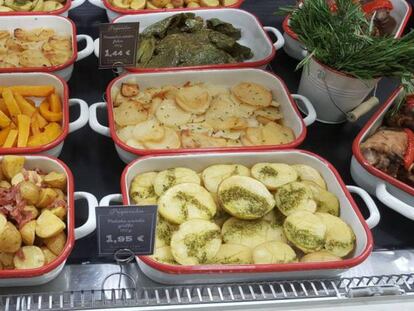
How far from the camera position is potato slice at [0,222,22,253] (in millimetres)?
930

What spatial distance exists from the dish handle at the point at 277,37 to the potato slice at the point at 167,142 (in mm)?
577

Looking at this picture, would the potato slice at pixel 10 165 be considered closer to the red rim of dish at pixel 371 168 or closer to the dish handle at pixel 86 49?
the dish handle at pixel 86 49

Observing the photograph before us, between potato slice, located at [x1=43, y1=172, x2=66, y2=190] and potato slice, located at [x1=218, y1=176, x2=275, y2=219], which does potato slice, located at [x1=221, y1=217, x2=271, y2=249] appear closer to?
potato slice, located at [x1=218, y1=176, x2=275, y2=219]

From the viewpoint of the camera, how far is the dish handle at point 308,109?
4.61ft

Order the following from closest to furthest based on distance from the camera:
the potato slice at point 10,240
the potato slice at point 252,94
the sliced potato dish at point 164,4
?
the potato slice at point 10,240
the potato slice at point 252,94
the sliced potato dish at point 164,4

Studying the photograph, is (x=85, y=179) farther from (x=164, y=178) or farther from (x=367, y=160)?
(x=367, y=160)

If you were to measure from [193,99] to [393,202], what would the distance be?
2.05 ft

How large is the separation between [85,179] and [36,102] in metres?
0.32

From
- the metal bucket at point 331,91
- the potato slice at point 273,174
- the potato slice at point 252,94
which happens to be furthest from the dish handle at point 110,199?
the metal bucket at point 331,91

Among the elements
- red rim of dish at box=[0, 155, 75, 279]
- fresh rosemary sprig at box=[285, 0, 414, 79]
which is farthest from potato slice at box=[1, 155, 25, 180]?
fresh rosemary sprig at box=[285, 0, 414, 79]

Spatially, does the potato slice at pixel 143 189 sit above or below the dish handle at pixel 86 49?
below

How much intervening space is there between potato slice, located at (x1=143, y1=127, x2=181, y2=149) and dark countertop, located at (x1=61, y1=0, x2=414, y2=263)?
0.10 metres

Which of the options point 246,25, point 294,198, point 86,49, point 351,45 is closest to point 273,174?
point 294,198

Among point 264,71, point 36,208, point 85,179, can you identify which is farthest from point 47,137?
point 264,71
